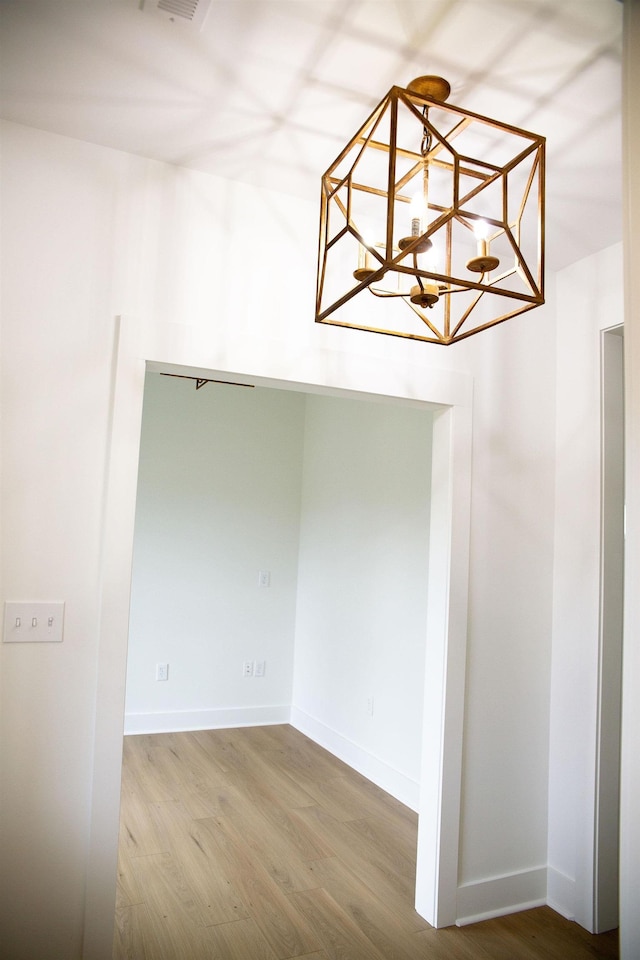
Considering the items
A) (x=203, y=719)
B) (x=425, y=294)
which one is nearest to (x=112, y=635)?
(x=425, y=294)

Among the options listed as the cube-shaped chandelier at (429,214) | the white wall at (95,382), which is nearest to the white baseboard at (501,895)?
the white wall at (95,382)

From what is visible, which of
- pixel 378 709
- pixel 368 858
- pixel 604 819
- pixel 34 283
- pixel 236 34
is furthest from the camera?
pixel 378 709

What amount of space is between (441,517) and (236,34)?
178 cm

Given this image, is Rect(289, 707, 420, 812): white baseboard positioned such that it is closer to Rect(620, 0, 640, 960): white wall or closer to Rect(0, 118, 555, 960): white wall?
Rect(0, 118, 555, 960): white wall

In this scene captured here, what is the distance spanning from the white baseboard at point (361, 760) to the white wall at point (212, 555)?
11.1 inches

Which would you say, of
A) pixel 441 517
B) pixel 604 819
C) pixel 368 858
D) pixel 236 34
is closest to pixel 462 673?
pixel 441 517

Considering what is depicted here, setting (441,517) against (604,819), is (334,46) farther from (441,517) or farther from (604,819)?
(604,819)

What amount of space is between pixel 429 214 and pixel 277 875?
2.74m

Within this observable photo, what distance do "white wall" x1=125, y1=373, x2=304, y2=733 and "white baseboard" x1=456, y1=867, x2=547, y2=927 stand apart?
2557 millimetres

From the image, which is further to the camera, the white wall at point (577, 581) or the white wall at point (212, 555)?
the white wall at point (212, 555)

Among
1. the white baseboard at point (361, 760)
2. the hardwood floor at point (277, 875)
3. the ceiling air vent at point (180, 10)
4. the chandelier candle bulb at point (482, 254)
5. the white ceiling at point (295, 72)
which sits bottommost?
the hardwood floor at point (277, 875)

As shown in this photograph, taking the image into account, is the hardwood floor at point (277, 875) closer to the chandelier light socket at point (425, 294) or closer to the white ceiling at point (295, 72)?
the chandelier light socket at point (425, 294)

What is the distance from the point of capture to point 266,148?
2.12 m

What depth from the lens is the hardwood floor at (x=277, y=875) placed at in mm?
2365
